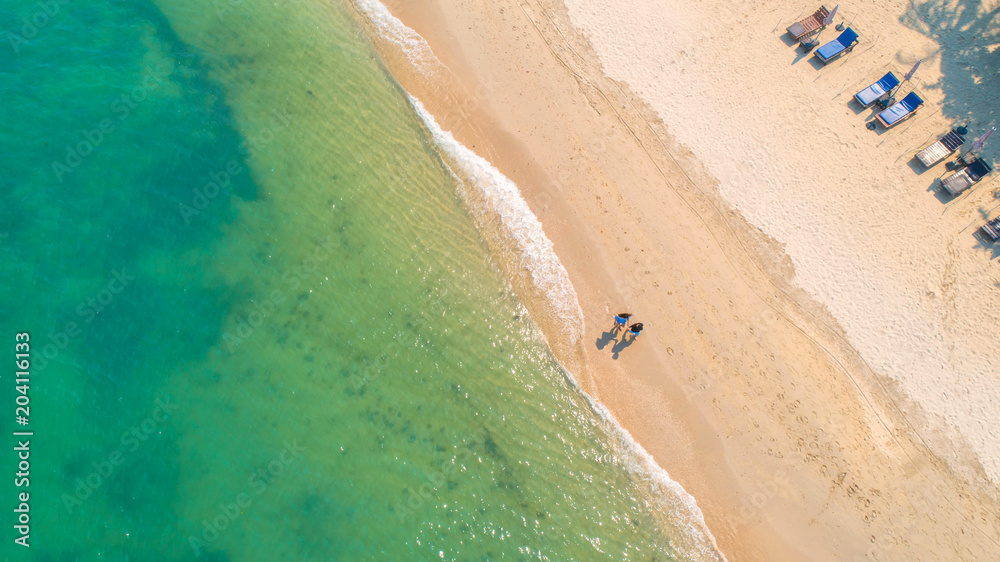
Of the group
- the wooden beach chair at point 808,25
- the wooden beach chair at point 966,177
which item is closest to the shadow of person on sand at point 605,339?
the wooden beach chair at point 966,177

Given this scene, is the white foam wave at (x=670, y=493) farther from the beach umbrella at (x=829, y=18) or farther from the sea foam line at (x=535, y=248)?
the beach umbrella at (x=829, y=18)

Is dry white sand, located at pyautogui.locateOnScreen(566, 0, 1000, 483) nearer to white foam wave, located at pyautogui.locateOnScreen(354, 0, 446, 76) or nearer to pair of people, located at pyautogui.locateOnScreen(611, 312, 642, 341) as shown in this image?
pair of people, located at pyautogui.locateOnScreen(611, 312, 642, 341)

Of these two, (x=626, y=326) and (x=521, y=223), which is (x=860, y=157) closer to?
(x=626, y=326)

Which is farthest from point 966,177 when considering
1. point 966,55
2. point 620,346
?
point 620,346

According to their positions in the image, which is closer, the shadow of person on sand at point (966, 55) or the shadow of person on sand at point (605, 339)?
the shadow of person on sand at point (605, 339)

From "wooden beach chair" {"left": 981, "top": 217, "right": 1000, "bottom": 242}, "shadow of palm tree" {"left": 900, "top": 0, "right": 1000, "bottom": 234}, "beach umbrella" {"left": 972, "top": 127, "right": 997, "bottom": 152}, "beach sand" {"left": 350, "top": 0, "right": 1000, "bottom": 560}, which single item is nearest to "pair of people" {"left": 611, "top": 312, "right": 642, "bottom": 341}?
"beach sand" {"left": 350, "top": 0, "right": 1000, "bottom": 560}

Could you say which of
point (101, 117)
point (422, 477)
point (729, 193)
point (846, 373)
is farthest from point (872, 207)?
point (101, 117)
